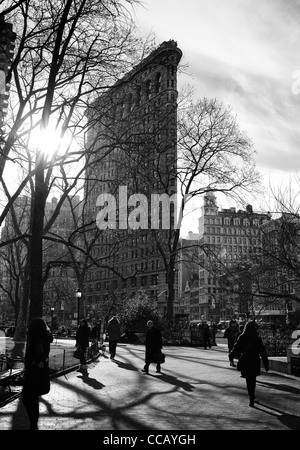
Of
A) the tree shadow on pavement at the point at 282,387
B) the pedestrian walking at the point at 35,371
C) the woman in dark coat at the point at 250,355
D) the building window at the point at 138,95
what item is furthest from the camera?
the building window at the point at 138,95

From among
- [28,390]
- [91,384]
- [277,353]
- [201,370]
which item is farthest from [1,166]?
[277,353]

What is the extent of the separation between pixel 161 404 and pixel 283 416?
7.68ft

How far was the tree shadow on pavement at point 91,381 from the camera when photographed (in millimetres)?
11467

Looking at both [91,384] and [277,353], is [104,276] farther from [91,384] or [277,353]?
[91,384]

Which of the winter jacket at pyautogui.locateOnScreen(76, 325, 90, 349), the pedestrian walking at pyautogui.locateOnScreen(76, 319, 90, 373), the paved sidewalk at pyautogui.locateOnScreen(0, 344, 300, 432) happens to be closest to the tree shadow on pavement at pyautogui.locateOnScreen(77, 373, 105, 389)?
the paved sidewalk at pyautogui.locateOnScreen(0, 344, 300, 432)

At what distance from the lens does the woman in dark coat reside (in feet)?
29.5

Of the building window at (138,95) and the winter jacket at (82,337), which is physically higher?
the building window at (138,95)

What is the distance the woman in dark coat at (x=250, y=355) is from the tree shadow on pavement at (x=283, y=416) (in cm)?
27

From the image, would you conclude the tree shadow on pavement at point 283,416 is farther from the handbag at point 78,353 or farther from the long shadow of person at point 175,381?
the handbag at point 78,353

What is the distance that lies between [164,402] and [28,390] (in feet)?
11.8

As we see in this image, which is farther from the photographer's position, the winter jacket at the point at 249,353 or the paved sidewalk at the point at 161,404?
the winter jacket at the point at 249,353

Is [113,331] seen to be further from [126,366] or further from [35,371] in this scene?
[35,371]

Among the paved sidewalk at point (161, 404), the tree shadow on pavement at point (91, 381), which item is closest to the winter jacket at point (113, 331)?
the paved sidewalk at point (161, 404)

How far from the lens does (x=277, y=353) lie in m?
→ 20.9
